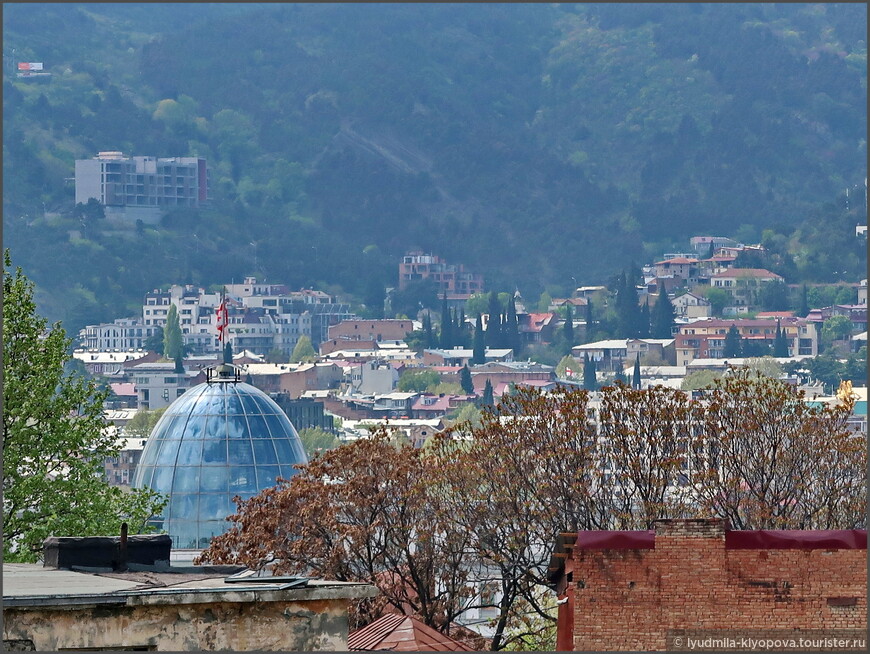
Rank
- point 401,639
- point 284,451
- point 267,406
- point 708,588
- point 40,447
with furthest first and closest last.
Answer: point 267,406, point 284,451, point 40,447, point 401,639, point 708,588

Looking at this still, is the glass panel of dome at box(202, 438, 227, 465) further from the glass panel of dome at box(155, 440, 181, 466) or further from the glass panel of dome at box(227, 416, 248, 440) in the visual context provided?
the glass panel of dome at box(155, 440, 181, 466)

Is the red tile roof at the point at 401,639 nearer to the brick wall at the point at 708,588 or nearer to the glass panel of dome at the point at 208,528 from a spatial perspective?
the brick wall at the point at 708,588

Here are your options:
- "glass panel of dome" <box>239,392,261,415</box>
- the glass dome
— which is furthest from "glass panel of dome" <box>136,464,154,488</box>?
"glass panel of dome" <box>239,392,261,415</box>

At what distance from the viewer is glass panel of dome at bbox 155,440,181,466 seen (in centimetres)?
5244

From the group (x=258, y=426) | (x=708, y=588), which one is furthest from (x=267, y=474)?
(x=708, y=588)

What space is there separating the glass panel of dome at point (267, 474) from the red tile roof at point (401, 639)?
2633cm

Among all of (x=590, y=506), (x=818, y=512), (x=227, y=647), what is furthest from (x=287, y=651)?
(x=818, y=512)

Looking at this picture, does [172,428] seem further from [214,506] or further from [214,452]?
[214,506]

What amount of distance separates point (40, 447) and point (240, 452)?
821 inches

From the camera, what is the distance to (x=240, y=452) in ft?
172

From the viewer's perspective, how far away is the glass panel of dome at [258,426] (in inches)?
2095

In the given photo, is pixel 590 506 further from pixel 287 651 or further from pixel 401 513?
pixel 287 651

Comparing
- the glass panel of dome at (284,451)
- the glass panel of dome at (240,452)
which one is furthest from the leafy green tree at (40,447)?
the glass panel of dome at (284,451)

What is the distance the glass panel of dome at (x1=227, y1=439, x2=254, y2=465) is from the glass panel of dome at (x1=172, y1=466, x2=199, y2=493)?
3.26ft
